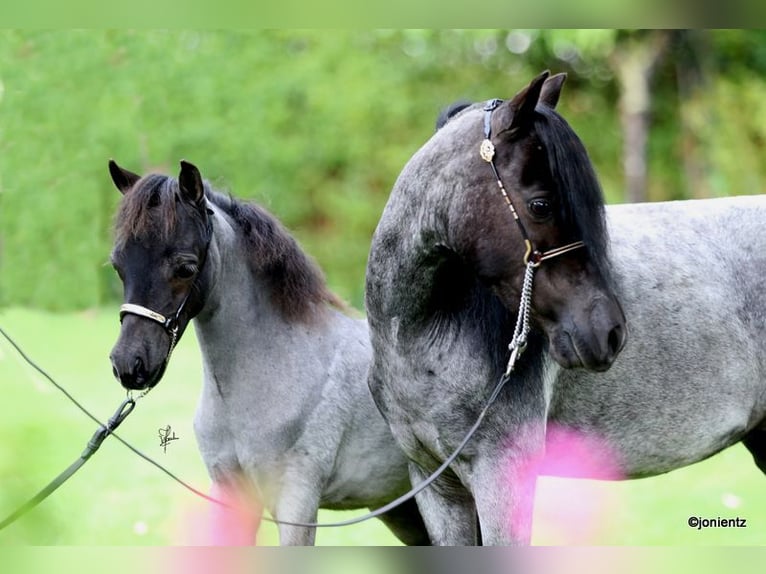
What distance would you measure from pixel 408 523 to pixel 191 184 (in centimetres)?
211

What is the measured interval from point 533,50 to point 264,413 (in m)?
15.9

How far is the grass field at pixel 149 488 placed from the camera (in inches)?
136

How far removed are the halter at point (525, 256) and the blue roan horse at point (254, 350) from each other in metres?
1.14

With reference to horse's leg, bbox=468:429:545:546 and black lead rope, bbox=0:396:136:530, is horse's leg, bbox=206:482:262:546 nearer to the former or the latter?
black lead rope, bbox=0:396:136:530

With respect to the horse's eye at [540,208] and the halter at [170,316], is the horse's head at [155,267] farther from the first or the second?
the horse's eye at [540,208]

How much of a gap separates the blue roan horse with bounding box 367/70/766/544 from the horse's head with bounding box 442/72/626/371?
10 millimetres

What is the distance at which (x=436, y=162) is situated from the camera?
376cm

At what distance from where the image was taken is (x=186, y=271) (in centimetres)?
403

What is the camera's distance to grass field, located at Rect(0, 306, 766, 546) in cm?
346

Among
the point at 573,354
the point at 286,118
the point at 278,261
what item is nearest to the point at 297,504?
the point at 278,261

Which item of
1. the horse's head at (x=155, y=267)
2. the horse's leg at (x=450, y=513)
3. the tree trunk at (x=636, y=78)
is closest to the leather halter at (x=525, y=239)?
the horse's leg at (x=450, y=513)

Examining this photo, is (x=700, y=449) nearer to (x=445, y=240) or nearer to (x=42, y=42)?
(x=445, y=240)

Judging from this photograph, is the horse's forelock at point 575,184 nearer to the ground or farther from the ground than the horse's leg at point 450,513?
farther from the ground
